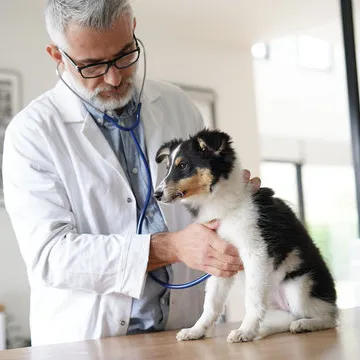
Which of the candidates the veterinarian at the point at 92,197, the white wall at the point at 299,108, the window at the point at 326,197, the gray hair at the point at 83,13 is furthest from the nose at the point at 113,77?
the window at the point at 326,197

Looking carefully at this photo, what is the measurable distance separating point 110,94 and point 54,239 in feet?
1.36

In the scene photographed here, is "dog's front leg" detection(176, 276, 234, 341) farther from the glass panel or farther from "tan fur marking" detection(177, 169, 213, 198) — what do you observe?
the glass panel

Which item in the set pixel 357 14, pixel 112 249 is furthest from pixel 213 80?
pixel 112 249

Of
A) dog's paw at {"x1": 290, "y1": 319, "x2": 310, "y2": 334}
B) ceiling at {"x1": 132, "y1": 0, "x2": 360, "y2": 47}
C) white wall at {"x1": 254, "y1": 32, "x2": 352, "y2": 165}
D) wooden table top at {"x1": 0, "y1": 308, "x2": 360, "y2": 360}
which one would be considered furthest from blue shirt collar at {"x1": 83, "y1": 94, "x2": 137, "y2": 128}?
white wall at {"x1": 254, "y1": 32, "x2": 352, "y2": 165}

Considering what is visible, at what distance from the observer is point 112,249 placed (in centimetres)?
159

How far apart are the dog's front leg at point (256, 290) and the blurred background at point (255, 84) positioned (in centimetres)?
96

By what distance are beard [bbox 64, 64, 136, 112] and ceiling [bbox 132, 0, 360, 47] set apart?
11.7 ft

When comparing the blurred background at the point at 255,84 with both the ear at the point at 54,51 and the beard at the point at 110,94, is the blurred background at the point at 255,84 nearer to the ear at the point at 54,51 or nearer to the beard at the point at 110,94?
the beard at the point at 110,94

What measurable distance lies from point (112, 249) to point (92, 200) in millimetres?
222

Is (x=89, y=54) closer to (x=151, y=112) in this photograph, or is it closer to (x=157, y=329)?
(x=151, y=112)

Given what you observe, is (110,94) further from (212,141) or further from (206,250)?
(206,250)

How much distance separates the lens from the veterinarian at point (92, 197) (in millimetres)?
1615

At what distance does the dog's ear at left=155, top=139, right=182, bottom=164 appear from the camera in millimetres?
1675

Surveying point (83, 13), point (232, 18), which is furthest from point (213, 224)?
point (232, 18)
